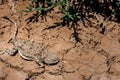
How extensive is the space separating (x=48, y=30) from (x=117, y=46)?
4.30 ft

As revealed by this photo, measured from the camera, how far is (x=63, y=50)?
5.25 m

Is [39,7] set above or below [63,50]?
above

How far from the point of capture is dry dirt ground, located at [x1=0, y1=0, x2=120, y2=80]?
4.96m

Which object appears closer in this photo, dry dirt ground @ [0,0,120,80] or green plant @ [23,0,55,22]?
dry dirt ground @ [0,0,120,80]

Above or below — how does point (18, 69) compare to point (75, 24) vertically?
below

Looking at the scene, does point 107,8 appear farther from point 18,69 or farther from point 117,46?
point 18,69

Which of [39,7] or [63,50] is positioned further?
[39,7]

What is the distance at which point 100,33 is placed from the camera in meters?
5.61

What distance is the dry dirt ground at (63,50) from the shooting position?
4965 mm

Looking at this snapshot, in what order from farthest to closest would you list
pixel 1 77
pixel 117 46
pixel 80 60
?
pixel 117 46 → pixel 80 60 → pixel 1 77

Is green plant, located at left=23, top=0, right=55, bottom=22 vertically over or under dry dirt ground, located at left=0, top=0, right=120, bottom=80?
over

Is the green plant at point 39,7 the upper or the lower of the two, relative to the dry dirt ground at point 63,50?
upper

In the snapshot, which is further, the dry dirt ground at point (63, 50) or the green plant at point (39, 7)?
the green plant at point (39, 7)

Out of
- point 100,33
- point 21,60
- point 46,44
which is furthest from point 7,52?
point 100,33
